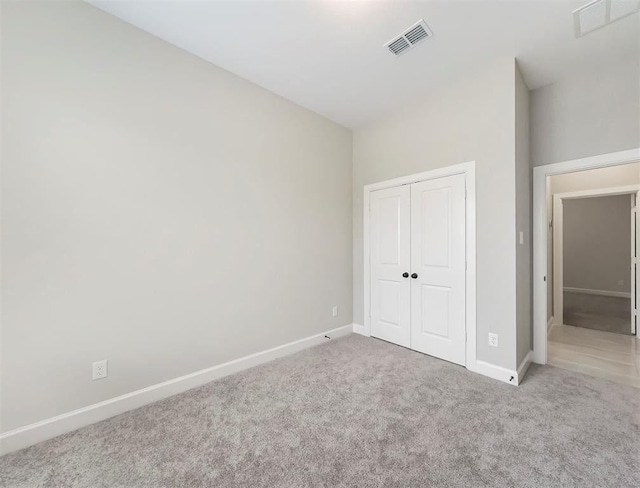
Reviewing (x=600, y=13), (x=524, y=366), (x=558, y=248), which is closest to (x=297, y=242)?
(x=524, y=366)

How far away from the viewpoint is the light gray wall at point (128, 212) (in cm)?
163

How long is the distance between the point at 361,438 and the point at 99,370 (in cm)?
187

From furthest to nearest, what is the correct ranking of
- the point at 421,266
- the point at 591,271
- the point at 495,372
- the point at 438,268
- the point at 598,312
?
the point at 591,271 → the point at 598,312 → the point at 421,266 → the point at 438,268 → the point at 495,372

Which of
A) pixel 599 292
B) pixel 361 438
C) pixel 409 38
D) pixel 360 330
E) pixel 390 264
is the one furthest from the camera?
pixel 599 292

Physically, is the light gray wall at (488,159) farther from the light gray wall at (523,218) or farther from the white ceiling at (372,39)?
the white ceiling at (372,39)

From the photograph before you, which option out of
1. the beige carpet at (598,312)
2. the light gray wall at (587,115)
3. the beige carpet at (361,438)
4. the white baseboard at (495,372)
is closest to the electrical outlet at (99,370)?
the beige carpet at (361,438)

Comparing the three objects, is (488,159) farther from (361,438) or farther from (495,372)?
(361,438)

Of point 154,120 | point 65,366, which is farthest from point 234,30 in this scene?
point 65,366

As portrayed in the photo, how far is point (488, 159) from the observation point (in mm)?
2506

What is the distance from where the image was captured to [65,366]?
175 cm

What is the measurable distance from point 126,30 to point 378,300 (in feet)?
11.7

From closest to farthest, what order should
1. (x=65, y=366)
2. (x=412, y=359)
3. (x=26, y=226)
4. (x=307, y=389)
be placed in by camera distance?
1. (x=26, y=226)
2. (x=65, y=366)
3. (x=307, y=389)
4. (x=412, y=359)

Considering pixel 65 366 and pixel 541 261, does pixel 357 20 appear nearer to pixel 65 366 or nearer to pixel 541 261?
pixel 541 261

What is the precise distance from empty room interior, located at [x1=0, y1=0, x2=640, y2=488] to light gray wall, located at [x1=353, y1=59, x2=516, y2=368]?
0.06 feet
